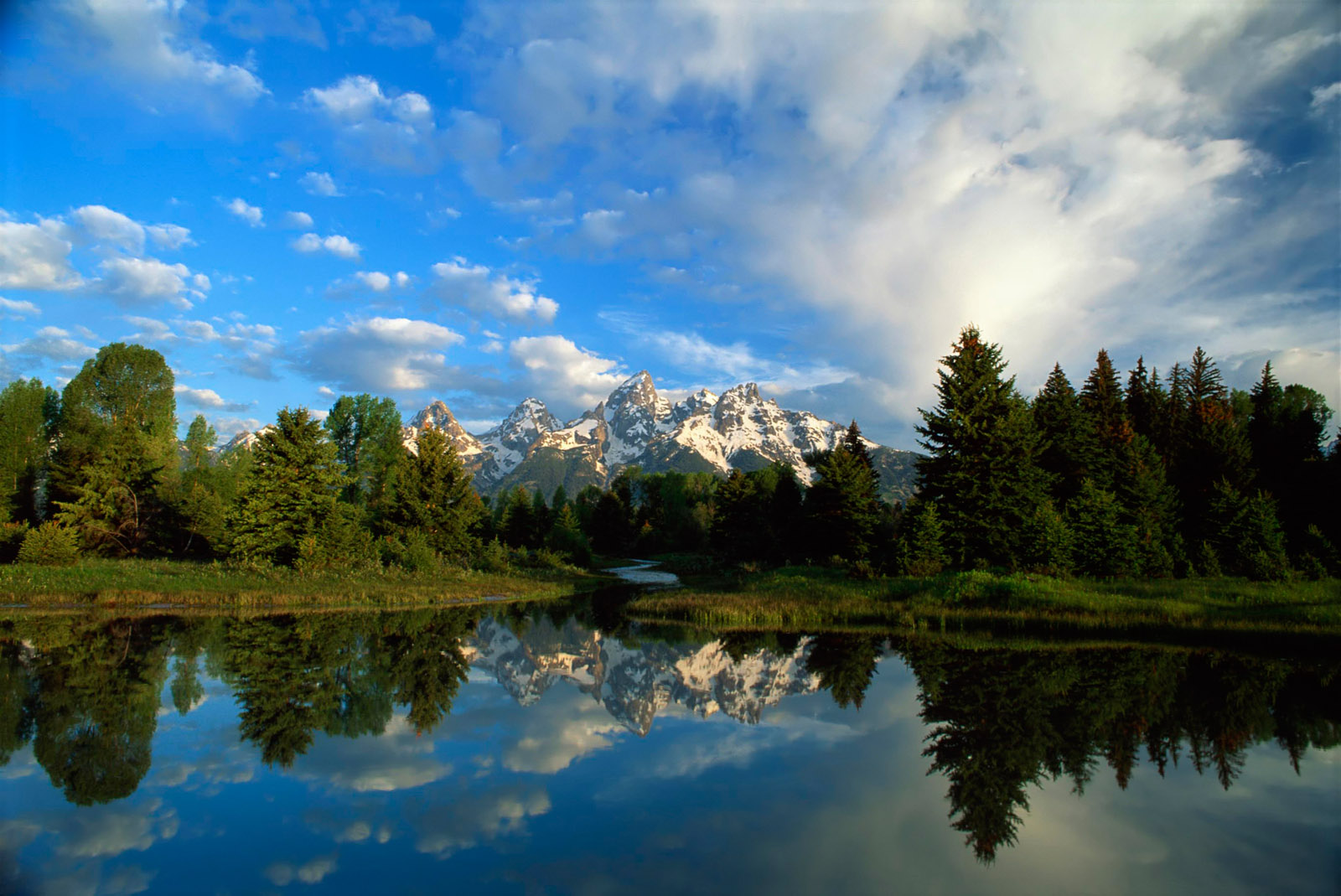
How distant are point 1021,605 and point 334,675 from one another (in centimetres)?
2398

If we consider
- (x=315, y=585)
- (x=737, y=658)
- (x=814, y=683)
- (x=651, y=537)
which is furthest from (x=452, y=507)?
(x=651, y=537)

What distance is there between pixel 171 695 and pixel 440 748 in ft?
24.8

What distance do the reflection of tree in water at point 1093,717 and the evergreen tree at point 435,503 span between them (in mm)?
38257

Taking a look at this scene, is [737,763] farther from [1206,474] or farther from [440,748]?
[1206,474]

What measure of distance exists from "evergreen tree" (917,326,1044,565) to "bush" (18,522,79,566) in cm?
4843

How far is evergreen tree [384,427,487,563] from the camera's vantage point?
159ft

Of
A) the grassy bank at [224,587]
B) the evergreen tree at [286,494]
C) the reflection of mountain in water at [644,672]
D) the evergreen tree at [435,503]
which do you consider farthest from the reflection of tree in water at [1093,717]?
the evergreen tree at [435,503]

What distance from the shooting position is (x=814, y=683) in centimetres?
1731

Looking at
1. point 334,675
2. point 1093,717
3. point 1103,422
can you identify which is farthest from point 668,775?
point 1103,422

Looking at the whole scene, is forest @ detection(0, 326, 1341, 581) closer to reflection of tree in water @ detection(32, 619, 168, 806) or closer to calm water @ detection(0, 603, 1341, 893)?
calm water @ detection(0, 603, 1341, 893)

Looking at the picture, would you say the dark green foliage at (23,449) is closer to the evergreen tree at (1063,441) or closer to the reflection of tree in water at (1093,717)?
the reflection of tree in water at (1093,717)

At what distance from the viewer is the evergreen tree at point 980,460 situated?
3600 cm

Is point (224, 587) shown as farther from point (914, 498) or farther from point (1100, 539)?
point (1100, 539)

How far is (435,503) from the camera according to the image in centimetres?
4916
